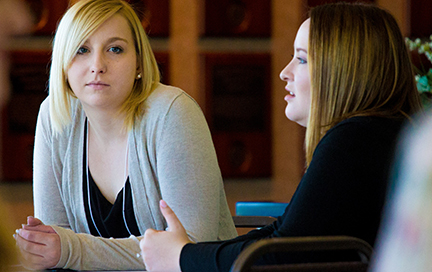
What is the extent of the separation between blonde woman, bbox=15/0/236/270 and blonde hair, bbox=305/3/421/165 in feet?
1.42

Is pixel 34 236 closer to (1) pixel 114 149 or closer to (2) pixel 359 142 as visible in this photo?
(1) pixel 114 149

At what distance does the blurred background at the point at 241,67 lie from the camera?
10.6 feet

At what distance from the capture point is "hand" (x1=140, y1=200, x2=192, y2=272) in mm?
956

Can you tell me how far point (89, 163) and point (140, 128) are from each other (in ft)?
0.69

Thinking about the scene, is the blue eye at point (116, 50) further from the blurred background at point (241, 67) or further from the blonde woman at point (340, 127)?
the blurred background at point (241, 67)

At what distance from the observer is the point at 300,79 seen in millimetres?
1104

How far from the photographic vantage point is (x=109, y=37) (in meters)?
1.43

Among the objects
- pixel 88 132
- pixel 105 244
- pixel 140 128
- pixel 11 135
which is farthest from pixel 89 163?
pixel 11 135

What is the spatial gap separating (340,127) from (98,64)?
29.3 inches

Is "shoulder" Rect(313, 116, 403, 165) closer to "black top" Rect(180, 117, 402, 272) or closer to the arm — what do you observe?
"black top" Rect(180, 117, 402, 272)

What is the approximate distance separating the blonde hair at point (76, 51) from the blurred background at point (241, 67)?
171 cm

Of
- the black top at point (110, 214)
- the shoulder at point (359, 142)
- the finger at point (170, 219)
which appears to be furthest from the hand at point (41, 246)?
the shoulder at point (359, 142)

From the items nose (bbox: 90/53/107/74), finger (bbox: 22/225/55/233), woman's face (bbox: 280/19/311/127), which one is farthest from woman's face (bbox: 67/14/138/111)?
woman's face (bbox: 280/19/311/127)

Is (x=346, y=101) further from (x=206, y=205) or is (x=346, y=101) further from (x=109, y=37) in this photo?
(x=109, y=37)
